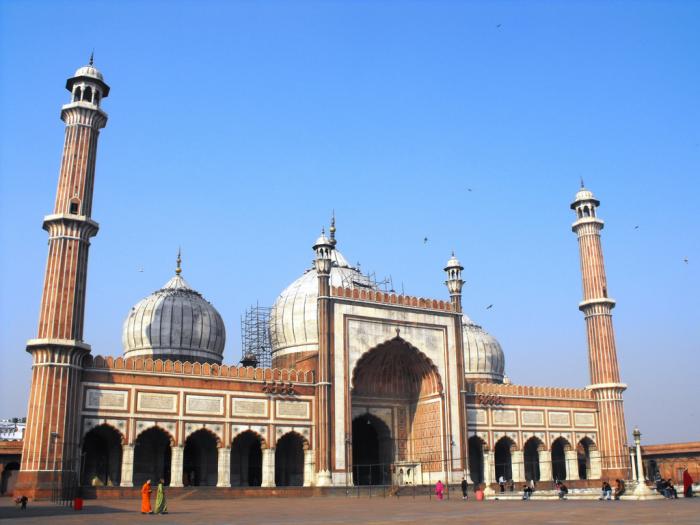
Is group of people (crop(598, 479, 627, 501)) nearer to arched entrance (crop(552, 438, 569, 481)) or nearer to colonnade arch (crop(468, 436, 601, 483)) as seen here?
colonnade arch (crop(468, 436, 601, 483))

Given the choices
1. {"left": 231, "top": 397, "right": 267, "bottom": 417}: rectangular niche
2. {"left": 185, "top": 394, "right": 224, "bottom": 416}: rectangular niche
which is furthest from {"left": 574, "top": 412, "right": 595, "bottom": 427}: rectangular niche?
{"left": 185, "top": 394, "right": 224, "bottom": 416}: rectangular niche

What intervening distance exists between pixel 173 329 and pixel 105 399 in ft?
22.5

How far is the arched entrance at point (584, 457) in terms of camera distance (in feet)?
113

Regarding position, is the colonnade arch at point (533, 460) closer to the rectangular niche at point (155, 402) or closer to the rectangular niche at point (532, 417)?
the rectangular niche at point (532, 417)

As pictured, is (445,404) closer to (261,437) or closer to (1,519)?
(261,437)

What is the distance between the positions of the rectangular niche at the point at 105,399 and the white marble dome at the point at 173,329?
6.06m

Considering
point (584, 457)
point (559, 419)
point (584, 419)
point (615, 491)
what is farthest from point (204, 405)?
point (584, 457)

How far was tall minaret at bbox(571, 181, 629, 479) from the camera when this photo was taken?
3366 centimetres

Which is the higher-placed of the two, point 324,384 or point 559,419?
point 324,384

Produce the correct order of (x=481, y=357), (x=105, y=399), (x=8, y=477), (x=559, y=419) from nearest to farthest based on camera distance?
1. (x=105, y=399)
2. (x=8, y=477)
3. (x=559, y=419)
4. (x=481, y=357)

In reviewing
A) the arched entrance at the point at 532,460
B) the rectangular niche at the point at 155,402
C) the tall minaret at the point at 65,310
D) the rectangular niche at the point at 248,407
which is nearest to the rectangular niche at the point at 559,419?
the arched entrance at the point at 532,460

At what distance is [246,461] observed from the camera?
93.2 feet

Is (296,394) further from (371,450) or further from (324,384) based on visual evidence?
(371,450)

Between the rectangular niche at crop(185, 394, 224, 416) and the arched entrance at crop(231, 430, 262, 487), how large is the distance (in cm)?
221
